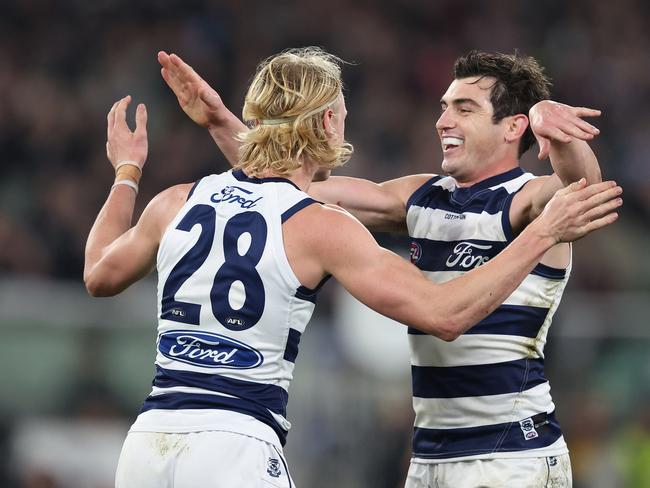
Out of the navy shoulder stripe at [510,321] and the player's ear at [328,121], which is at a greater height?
the player's ear at [328,121]

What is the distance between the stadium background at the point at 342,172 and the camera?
32.1 ft

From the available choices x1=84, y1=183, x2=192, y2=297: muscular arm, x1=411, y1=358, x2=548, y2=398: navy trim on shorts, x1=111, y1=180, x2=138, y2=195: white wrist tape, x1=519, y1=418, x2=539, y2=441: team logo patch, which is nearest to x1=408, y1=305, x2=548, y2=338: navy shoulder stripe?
x1=411, y1=358, x2=548, y2=398: navy trim on shorts

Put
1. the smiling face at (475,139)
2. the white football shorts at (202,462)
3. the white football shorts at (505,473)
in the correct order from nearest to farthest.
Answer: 1. the white football shorts at (202,462)
2. the white football shorts at (505,473)
3. the smiling face at (475,139)

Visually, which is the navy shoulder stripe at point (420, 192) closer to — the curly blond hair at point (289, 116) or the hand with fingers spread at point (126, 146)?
the curly blond hair at point (289, 116)

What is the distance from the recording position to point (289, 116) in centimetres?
461

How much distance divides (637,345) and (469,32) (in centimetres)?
672

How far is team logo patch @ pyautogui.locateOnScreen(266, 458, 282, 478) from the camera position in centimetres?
421

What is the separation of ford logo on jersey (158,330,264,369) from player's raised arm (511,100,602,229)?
1.44 metres

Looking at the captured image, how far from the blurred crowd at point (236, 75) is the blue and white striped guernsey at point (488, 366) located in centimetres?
683

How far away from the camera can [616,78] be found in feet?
51.1

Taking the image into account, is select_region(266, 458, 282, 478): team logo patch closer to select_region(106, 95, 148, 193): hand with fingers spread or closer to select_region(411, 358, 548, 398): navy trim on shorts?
select_region(411, 358, 548, 398): navy trim on shorts

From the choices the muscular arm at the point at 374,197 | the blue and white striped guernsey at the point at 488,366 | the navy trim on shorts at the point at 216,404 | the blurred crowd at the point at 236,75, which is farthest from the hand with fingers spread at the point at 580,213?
the blurred crowd at the point at 236,75

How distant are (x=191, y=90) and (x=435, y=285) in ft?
6.52

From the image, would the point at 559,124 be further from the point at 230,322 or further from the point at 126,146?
the point at 126,146
